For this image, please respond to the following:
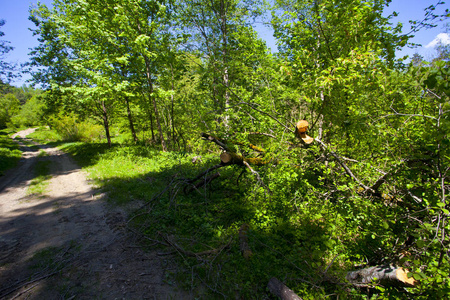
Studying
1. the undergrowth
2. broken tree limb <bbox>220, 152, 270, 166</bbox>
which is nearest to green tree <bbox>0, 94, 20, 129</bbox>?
the undergrowth

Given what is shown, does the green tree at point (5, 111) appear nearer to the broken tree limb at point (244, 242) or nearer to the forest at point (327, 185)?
the forest at point (327, 185)

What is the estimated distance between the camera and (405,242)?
325 cm

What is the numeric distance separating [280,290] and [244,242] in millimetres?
1107

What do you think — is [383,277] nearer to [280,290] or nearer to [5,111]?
[280,290]

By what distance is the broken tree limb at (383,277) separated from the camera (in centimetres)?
260

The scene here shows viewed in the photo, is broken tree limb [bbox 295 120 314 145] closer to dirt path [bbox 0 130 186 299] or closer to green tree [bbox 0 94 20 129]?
dirt path [bbox 0 130 186 299]

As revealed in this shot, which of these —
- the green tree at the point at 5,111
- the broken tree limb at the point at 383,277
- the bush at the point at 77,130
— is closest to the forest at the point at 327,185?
the broken tree limb at the point at 383,277

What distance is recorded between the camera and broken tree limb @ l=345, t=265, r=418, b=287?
8.54 ft

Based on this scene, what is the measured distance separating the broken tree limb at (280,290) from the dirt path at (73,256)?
52.5 inches

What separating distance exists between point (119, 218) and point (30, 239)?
5.86 feet

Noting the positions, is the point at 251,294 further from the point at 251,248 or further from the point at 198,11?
the point at 198,11

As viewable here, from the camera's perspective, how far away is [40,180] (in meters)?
9.14

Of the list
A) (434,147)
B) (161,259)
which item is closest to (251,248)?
(161,259)

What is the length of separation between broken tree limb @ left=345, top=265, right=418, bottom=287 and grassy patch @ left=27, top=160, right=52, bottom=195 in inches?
394
